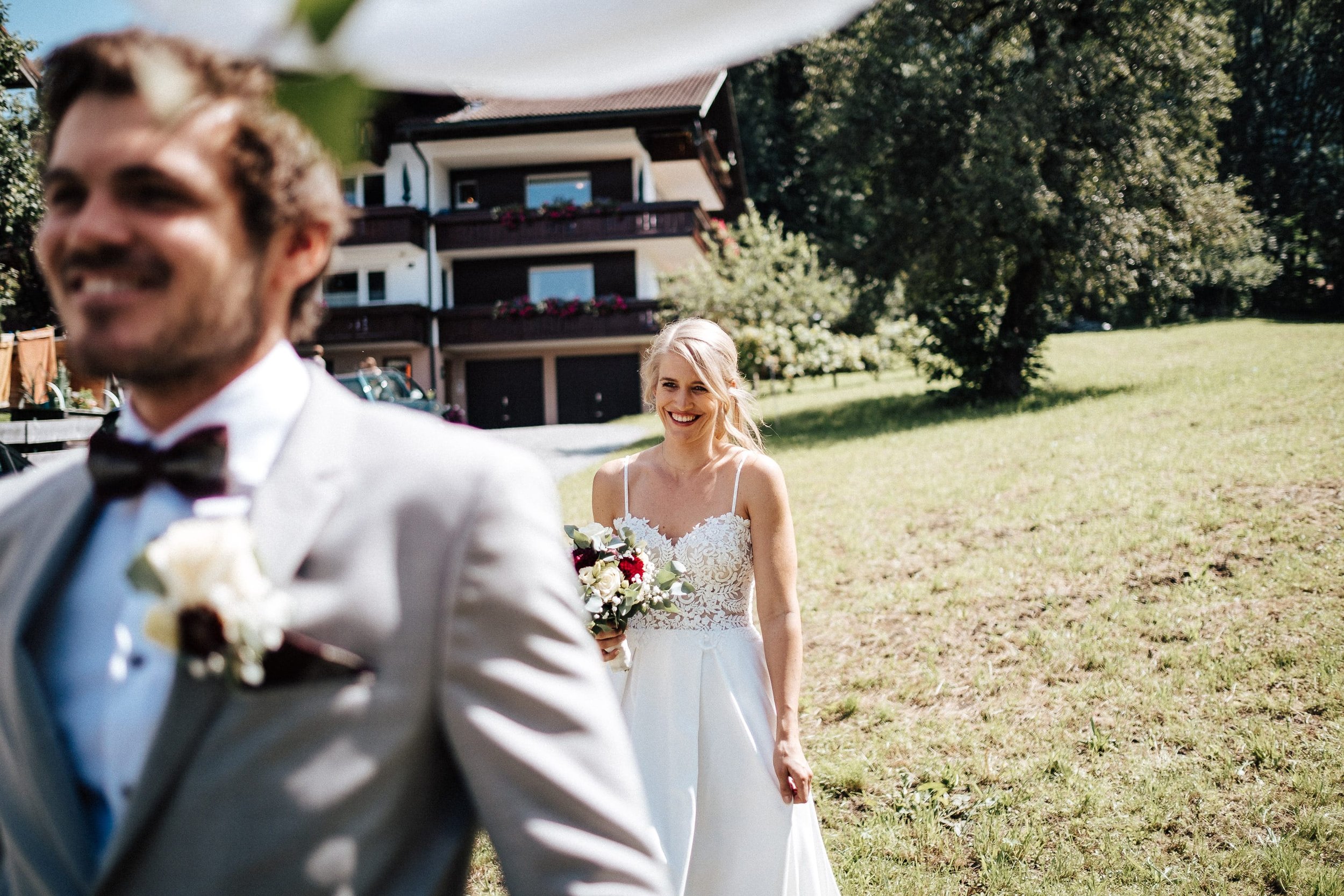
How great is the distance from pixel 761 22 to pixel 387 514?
0.83 meters

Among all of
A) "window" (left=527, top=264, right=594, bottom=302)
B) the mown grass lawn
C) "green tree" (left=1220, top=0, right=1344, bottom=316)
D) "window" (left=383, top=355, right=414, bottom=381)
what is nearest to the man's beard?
the mown grass lawn

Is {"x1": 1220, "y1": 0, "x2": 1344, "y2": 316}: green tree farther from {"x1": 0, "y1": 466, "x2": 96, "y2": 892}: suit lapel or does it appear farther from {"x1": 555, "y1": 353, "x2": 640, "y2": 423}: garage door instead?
{"x1": 0, "y1": 466, "x2": 96, "y2": 892}: suit lapel

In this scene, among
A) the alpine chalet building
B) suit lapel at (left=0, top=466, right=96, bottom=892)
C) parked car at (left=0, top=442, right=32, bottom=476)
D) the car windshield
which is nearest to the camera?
suit lapel at (left=0, top=466, right=96, bottom=892)

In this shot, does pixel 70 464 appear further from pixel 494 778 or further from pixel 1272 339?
pixel 1272 339

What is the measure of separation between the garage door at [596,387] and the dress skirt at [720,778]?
2765cm

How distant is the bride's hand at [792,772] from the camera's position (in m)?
3.58

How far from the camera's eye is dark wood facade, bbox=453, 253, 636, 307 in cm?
3136

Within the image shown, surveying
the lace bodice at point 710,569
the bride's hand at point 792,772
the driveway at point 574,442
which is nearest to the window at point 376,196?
the driveway at point 574,442

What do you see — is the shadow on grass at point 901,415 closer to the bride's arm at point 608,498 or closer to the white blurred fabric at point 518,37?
the bride's arm at point 608,498

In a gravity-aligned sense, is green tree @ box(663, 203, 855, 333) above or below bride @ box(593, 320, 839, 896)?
above

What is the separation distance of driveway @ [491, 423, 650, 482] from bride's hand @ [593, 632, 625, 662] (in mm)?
10801

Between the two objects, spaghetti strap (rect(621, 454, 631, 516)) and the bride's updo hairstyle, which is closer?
the bride's updo hairstyle

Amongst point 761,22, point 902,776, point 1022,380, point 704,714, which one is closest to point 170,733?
point 761,22

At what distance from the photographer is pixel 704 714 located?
12.5ft
